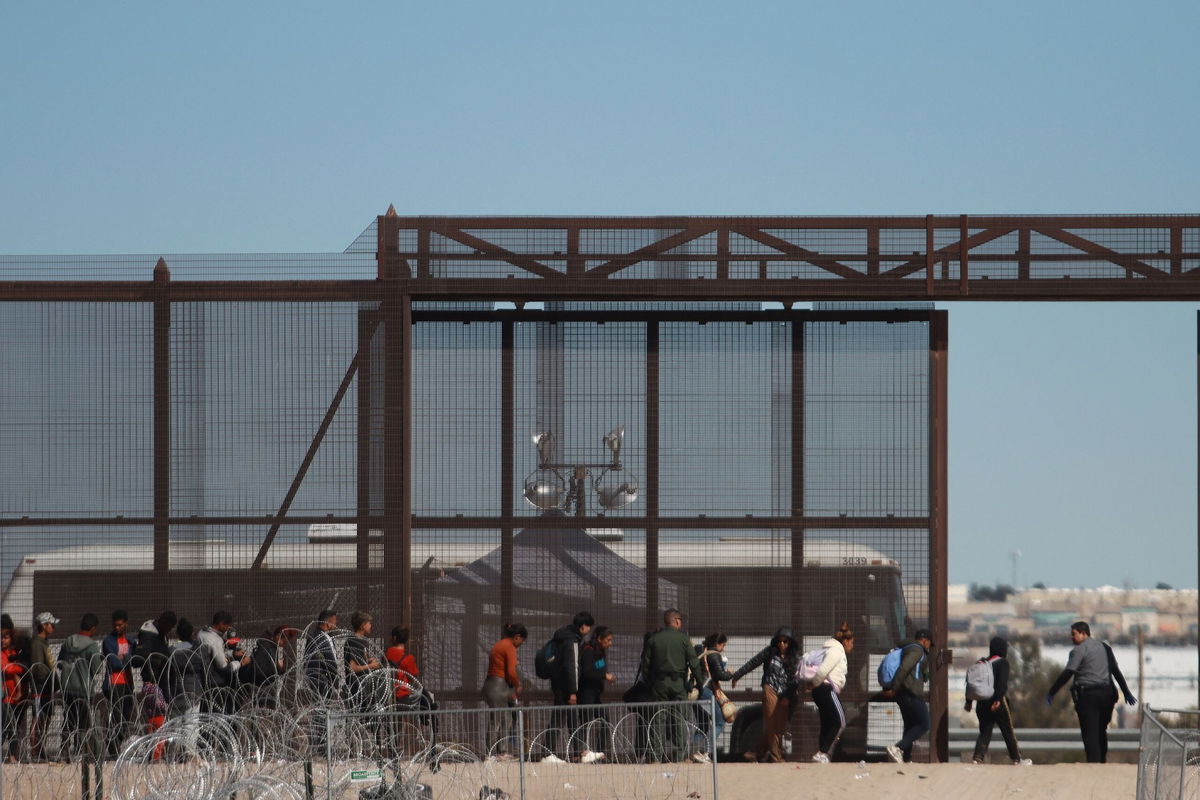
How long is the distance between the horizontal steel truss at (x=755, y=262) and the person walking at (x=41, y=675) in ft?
11.5

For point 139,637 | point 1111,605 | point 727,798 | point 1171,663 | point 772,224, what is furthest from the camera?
point 1111,605

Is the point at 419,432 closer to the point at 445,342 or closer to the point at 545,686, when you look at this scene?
the point at 445,342

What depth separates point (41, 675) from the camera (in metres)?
15.4

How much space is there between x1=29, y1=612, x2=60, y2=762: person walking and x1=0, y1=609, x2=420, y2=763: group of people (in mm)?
11

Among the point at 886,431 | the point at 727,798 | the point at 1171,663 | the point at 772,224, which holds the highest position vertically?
the point at 772,224

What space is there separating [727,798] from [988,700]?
3270 millimetres

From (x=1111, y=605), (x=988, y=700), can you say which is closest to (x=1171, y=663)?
(x=1111, y=605)

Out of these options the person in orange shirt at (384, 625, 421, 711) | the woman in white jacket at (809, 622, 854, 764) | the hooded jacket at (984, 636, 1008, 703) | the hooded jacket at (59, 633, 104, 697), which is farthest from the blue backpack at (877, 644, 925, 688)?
the hooded jacket at (59, 633, 104, 697)

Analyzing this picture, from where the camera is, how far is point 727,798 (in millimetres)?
14500

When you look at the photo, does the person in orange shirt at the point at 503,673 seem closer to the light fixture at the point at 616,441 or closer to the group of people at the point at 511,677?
the group of people at the point at 511,677

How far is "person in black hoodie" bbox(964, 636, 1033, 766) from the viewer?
16.1 metres

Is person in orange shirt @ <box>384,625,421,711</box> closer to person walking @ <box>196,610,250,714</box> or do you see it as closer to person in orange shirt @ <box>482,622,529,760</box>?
person in orange shirt @ <box>482,622,529,760</box>

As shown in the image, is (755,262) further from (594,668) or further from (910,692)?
(910,692)

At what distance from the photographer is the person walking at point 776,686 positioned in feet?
53.5
